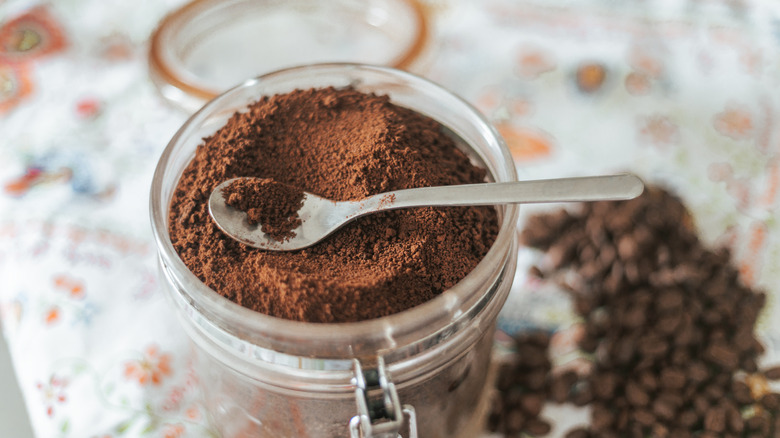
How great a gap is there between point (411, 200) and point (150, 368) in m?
0.54

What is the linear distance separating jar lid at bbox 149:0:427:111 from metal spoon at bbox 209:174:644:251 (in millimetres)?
635

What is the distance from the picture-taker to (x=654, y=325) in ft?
3.51

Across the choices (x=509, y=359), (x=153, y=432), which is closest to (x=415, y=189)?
(x=509, y=359)

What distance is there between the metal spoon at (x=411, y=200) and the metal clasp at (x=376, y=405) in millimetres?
153

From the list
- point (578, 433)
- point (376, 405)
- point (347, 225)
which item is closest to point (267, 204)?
point (347, 225)

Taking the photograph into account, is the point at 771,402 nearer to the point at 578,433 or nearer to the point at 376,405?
the point at 578,433

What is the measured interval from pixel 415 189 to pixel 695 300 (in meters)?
0.60

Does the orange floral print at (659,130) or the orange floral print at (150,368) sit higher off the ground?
the orange floral print at (659,130)

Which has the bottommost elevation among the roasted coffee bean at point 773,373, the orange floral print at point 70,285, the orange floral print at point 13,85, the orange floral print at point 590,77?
the orange floral print at point 70,285

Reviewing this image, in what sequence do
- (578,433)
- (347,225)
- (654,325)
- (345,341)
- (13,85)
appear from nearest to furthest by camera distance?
1. (345,341)
2. (347,225)
3. (578,433)
4. (654,325)
5. (13,85)

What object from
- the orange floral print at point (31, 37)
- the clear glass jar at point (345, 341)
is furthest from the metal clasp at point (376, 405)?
the orange floral print at point (31, 37)

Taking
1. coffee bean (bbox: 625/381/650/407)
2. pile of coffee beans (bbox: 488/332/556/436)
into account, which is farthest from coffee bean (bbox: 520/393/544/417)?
coffee bean (bbox: 625/381/650/407)

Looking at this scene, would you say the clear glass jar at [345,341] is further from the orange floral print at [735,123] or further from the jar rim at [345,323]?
the orange floral print at [735,123]

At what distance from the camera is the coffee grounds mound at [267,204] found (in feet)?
2.39
